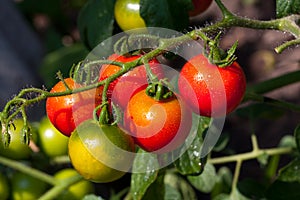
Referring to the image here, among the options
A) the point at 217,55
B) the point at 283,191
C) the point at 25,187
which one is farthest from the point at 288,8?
the point at 25,187

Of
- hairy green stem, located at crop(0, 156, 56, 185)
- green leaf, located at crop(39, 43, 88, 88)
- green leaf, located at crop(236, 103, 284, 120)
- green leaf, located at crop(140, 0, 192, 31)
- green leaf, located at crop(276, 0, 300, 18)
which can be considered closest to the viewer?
green leaf, located at crop(276, 0, 300, 18)

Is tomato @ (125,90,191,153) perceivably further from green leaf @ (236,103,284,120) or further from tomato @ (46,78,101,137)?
green leaf @ (236,103,284,120)

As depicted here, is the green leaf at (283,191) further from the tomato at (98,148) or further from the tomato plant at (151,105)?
the tomato at (98,148)

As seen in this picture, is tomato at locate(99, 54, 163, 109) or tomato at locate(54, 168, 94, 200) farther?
tomato at locate(54, 168, 94, 200)

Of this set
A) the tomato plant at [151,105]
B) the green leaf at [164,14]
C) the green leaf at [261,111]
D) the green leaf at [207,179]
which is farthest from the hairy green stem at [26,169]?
the green leaf at [261,111]

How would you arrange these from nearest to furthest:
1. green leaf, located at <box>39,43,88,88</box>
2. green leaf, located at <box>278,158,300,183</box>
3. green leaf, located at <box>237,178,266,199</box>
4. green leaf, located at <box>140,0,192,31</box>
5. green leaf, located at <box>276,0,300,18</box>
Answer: green leaf, located at <box>276,0,300,18</box> < green leaf, located at <box>140,0,192,31</box> < green leaf, located at <box>278,158,300,183</box> < green leaf, located at <box>237,178,266,199</box> < green leaf, located at <box>39,43,88,88</box>

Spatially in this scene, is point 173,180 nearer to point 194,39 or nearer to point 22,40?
point 194,39

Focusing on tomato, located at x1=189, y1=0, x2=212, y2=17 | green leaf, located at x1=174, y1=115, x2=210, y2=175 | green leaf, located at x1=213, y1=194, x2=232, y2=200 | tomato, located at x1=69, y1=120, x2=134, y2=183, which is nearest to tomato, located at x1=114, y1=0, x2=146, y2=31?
tomato, located at x1=189, y1=0, x2=212, y2=17
